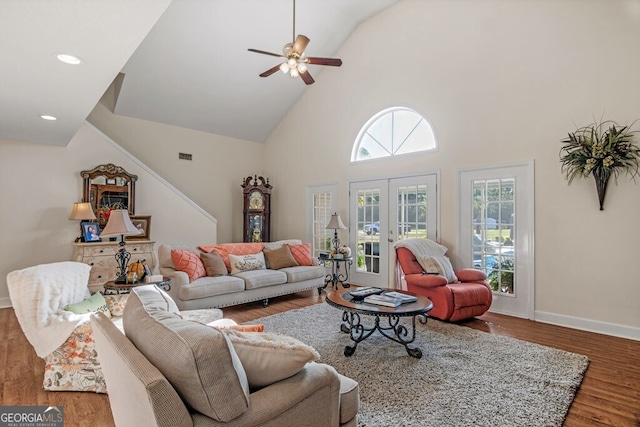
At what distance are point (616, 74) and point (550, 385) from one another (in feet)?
10.9

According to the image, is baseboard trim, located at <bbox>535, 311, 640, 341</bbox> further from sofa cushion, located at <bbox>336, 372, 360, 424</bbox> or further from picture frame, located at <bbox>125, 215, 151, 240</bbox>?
picture frame, located at <bbox>125, 215, 151, 240</bbox>

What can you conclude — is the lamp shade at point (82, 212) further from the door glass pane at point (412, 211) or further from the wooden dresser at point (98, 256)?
the door glass pane at point (412, 211)

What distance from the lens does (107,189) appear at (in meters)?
5.33

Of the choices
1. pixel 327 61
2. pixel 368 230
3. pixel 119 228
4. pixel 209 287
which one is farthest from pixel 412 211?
pixel 119 228

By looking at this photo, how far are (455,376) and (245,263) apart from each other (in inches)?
122

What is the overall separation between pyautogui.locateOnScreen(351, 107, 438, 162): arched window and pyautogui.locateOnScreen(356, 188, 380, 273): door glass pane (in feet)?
2.32

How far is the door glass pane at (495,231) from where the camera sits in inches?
168

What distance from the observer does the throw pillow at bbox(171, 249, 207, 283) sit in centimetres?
416

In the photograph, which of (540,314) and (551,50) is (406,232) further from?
(551,50)

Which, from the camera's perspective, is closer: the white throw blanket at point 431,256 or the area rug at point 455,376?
the area rug at point 455,376

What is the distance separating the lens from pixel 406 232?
5367 mm

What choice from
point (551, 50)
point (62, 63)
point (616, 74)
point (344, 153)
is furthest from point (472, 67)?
point (62, 63)

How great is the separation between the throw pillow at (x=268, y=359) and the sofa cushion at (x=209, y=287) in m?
2.86

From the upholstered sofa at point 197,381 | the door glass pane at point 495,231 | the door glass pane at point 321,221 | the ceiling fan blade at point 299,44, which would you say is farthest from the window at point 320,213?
the upholstered sofa at point 197,381
